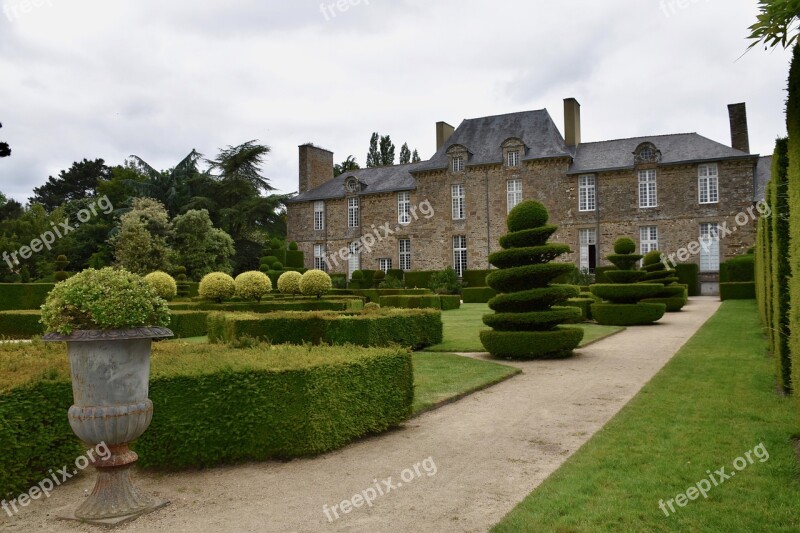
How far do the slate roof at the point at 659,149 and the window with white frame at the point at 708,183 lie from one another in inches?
22.6

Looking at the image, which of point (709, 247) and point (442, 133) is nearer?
point (709, 247)

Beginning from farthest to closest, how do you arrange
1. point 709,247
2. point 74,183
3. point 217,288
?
point 74,183
point 709,247
point 217,288

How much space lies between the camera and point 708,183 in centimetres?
3180

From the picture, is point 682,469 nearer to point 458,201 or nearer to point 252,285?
point 252,285

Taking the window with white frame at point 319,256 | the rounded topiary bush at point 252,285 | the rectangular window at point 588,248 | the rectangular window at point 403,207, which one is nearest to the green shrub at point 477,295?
the rectangular window at point 588,248

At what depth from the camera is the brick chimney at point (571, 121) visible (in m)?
35.4

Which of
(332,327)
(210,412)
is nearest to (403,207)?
(332,327)

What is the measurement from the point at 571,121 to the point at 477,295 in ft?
42.3

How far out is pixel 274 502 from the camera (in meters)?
4.66

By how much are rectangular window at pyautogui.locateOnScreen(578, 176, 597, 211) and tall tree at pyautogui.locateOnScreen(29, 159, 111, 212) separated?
42409mm

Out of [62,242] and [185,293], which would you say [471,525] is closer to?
[185,293]

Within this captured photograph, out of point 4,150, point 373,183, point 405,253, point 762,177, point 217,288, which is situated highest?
point 373,183

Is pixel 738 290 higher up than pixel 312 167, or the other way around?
pixel 312 167

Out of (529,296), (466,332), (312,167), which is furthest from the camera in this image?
(312,167)
